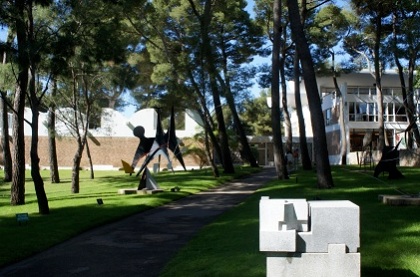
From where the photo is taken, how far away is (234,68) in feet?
115

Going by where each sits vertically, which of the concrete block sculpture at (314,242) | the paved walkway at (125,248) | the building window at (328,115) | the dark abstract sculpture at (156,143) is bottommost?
the paved walkway at (125,248)

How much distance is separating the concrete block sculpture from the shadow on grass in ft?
2.84

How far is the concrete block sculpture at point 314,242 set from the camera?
511 cm

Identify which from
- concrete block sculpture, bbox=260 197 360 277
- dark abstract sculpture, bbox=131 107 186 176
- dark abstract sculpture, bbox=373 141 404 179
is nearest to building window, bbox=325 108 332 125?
dark abstract sculpture, bbox=131 107 186 176

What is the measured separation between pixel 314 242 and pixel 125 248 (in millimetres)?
4855

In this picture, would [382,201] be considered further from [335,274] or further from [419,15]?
[419,15]

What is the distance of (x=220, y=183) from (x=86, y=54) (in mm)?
11017

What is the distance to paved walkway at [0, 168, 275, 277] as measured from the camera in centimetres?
761

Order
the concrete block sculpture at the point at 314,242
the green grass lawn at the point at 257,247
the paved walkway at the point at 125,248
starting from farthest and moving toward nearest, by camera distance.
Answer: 1. the paved walkway at the point at 125,248
2. the green grass lawn at the point at 257,247
3. the concrete block sculpture at the point at 314,242

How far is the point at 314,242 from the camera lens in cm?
519

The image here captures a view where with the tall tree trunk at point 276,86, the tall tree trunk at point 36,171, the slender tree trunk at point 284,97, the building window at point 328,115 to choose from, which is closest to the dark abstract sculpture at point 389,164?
the tall tree trunk at point 276,86

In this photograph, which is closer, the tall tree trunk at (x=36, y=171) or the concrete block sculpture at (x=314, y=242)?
the concrete block sculpture at (x=314, y=242)

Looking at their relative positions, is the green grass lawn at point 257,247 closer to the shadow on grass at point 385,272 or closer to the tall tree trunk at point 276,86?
the shadow on grass at point 385,272

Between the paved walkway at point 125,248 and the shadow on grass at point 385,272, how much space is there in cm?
291
